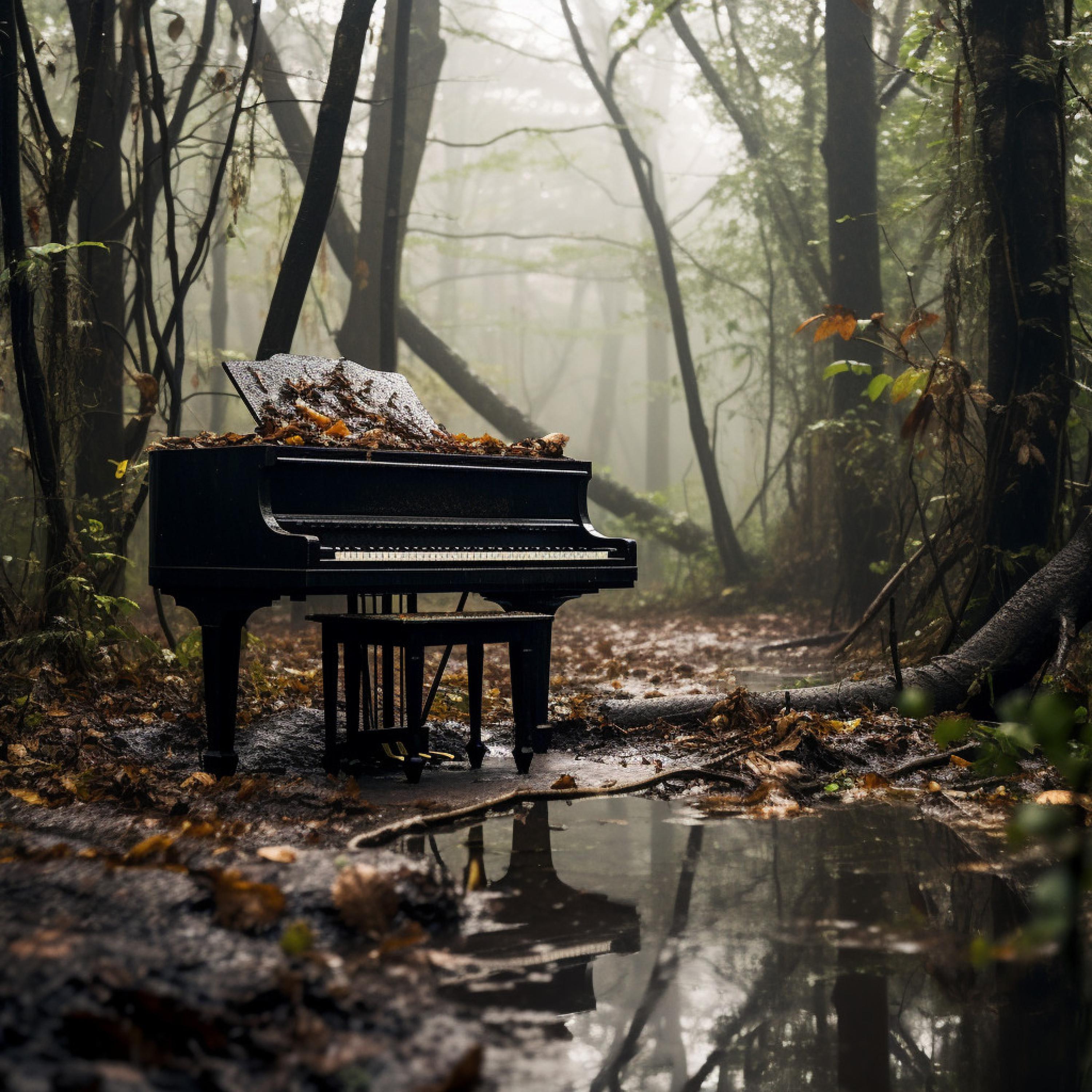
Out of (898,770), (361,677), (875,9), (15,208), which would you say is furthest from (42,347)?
(875,9)

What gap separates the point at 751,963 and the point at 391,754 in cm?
293

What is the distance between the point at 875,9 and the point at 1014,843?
13.2 m

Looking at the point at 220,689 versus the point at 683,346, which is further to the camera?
the point at 683,346

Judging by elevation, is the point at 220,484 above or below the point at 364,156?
below

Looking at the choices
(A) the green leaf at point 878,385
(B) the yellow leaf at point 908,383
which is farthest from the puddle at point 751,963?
(A) the green leaf at point 878,385

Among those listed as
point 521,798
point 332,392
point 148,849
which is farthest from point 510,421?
point 148,849

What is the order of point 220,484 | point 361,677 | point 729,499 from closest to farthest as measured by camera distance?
point 220,484 → point 361,677 → point 729,499

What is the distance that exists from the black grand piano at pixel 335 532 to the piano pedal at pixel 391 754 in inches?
26.3

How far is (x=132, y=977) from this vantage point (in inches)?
82.0

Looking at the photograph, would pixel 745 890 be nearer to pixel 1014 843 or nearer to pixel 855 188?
pixel 1014 843

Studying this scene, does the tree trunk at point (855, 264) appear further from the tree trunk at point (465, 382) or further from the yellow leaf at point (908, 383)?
the yellow leaf at point (908, 383)

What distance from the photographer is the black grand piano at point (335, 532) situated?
451 cm

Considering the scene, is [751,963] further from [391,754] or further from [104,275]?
[104,275]

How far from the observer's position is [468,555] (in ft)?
15.9
